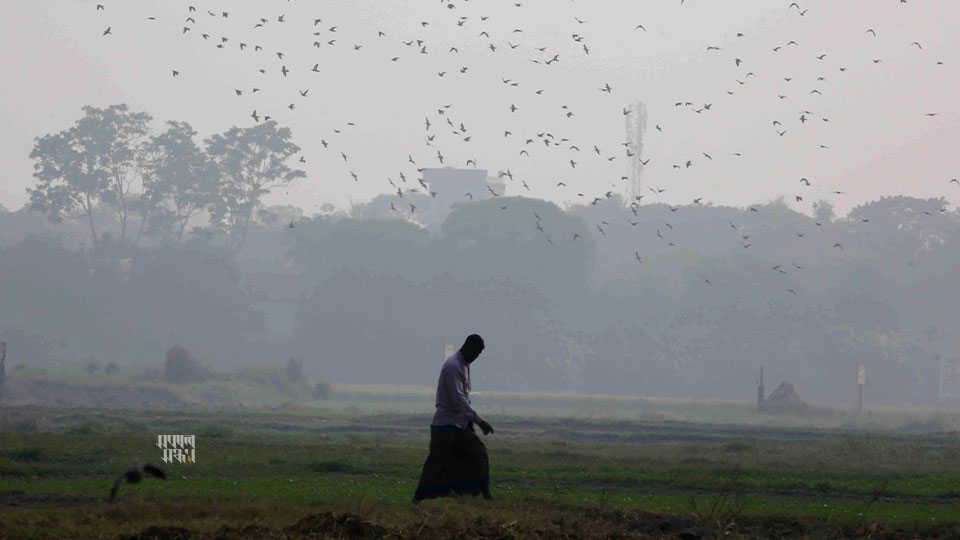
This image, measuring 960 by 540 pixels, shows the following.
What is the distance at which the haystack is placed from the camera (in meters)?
68.4

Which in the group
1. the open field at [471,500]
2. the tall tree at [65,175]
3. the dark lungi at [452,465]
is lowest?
the open field at [471,500]

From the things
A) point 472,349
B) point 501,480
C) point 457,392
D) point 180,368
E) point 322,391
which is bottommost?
point 501,480

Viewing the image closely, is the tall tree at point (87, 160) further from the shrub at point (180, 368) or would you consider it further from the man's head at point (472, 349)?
Result: the man's head at point (472, 349)

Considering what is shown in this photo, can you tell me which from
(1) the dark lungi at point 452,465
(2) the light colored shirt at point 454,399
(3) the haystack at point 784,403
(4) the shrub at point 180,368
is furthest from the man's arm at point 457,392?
(4) the shrub at point 180,368

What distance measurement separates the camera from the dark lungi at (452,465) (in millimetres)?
17875

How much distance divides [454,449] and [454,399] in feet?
2.37

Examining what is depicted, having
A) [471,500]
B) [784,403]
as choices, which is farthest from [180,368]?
[471,500]

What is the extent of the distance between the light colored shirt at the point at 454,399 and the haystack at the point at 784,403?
53192 mm

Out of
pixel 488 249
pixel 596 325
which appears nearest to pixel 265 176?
pixel 488 249

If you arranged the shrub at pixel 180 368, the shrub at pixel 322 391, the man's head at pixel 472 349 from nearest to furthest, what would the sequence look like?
the man's head at pixel 472 349 → the shrub at pixel 180 368 → the shrub at pixel 322 391

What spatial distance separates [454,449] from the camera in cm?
1797

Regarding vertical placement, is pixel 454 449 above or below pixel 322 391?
below

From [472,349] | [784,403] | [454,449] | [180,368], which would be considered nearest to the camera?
[454,449]

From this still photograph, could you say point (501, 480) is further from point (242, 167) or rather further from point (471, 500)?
point (242, 167)
